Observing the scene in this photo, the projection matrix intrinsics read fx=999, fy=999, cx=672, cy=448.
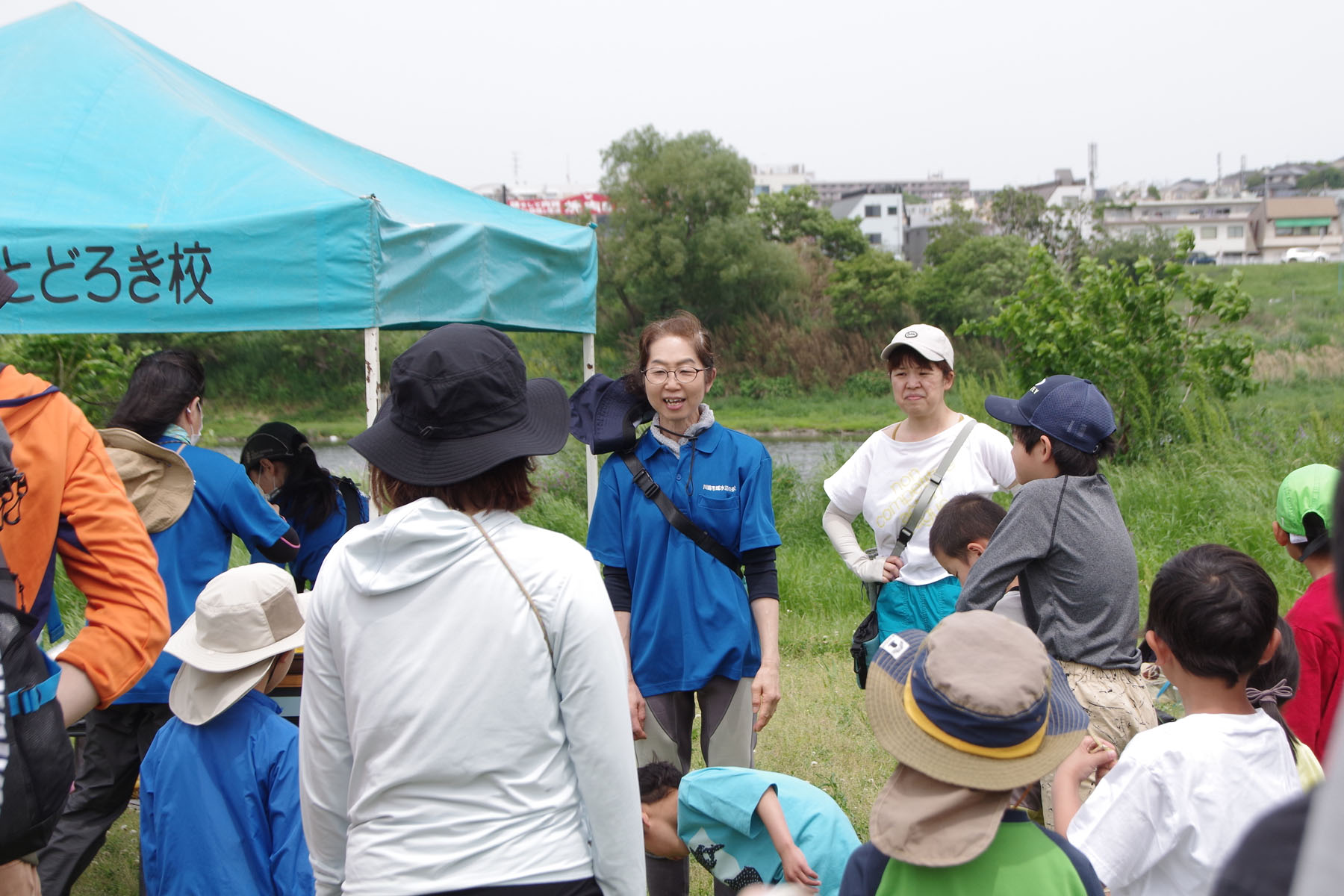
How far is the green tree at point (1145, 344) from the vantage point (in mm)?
8531

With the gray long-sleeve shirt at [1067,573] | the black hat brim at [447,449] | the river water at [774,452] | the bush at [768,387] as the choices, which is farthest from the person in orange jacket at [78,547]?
the bush at [768,387]

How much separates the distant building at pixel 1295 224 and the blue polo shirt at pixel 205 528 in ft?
284

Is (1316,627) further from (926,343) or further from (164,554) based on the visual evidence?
(164,554)

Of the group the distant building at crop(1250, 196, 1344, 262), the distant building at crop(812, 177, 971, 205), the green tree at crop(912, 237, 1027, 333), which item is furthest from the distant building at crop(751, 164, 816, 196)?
the green tree at crop(912, 237, 1027, 333)

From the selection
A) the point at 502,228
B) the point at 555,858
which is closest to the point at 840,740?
the point at 502,228

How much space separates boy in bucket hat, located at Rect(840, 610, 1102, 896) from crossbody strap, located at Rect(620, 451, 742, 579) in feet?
4.04

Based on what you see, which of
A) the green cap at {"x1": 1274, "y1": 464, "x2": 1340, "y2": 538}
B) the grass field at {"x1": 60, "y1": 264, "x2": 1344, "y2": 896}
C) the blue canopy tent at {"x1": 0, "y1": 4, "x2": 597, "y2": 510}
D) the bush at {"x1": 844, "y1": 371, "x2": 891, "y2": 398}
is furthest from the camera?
the bush at {"x1": 844, "y1": 371, "x2": 891, "y2": 398}

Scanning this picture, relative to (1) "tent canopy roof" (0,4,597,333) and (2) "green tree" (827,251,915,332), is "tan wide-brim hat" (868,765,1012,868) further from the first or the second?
(2) "green tree" (827,251,915,332)

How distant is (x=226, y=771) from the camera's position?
80.1 inches

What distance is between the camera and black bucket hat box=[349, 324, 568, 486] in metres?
1.42

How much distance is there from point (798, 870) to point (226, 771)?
118cm

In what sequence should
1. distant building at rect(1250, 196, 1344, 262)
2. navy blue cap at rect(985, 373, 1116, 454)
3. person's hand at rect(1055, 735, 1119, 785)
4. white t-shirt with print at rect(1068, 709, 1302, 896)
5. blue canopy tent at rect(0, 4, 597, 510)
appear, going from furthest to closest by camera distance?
1. distant building at rect(1250, 196, 1344, 262)
2. blue canopy tent at rect(0, 4, 597, 510)
3. navy blue cap at rect(985, 373, 1116, 454)
4. person's hand at rect(1055, 735, 1119, 785)
5. white t-shirt with print at rect(1068, 709, 1302, 896)

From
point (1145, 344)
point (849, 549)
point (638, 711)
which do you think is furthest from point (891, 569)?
point (1145, 344)

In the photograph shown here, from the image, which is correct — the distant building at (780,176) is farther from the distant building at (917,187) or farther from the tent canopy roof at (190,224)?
the tent canopy roof at (190,224)
